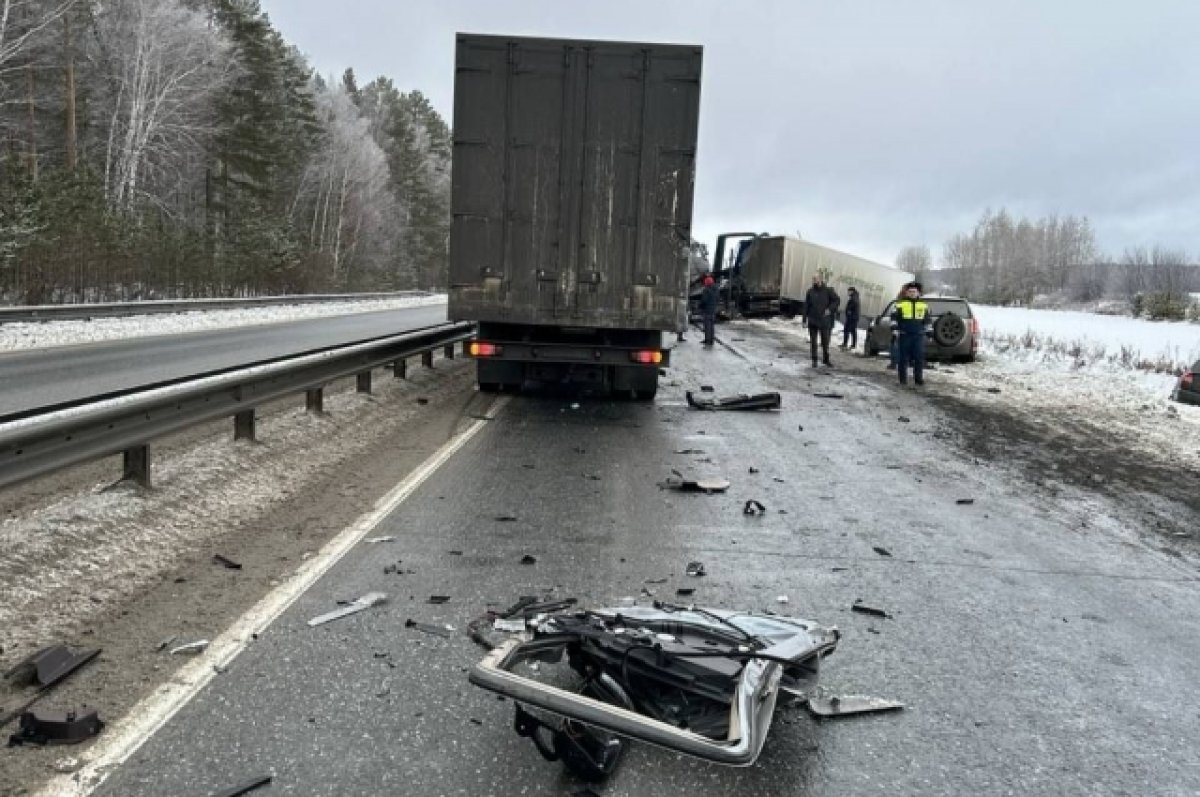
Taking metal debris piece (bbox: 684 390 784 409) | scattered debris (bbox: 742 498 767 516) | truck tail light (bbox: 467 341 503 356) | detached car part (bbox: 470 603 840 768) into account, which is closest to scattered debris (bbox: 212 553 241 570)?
detached car part (bbox: 470 603 840 768)

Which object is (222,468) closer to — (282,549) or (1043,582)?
(282,549)

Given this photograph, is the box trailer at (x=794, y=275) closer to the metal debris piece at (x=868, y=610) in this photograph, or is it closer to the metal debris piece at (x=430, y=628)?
the metal debris piece at (x=868, y=610)

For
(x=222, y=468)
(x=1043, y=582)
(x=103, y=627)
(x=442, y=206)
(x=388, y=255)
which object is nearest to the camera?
(x=103, y=627)

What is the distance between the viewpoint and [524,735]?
10.1 ft

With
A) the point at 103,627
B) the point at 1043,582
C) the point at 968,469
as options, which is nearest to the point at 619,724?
the point at 103,627

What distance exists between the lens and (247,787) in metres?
2.78

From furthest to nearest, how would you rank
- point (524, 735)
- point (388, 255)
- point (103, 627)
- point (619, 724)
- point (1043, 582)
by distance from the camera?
point (388, 255) → point (1043, 582) → point (103, 627) → point (524, 735) → point (619, 724)

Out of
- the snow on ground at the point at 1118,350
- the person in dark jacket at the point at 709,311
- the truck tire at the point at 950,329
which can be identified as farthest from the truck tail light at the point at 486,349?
the person in dark jacket at the point at 709,311

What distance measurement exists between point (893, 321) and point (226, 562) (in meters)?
15.1

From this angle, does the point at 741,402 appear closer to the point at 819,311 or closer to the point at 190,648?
the point at 819,311

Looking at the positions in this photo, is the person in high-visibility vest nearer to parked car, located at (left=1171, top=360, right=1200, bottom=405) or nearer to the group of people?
the group of people

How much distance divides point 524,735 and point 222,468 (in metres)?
4.64

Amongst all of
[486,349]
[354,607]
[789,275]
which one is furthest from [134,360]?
[789,275]

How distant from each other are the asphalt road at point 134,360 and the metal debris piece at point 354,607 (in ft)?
14.6
